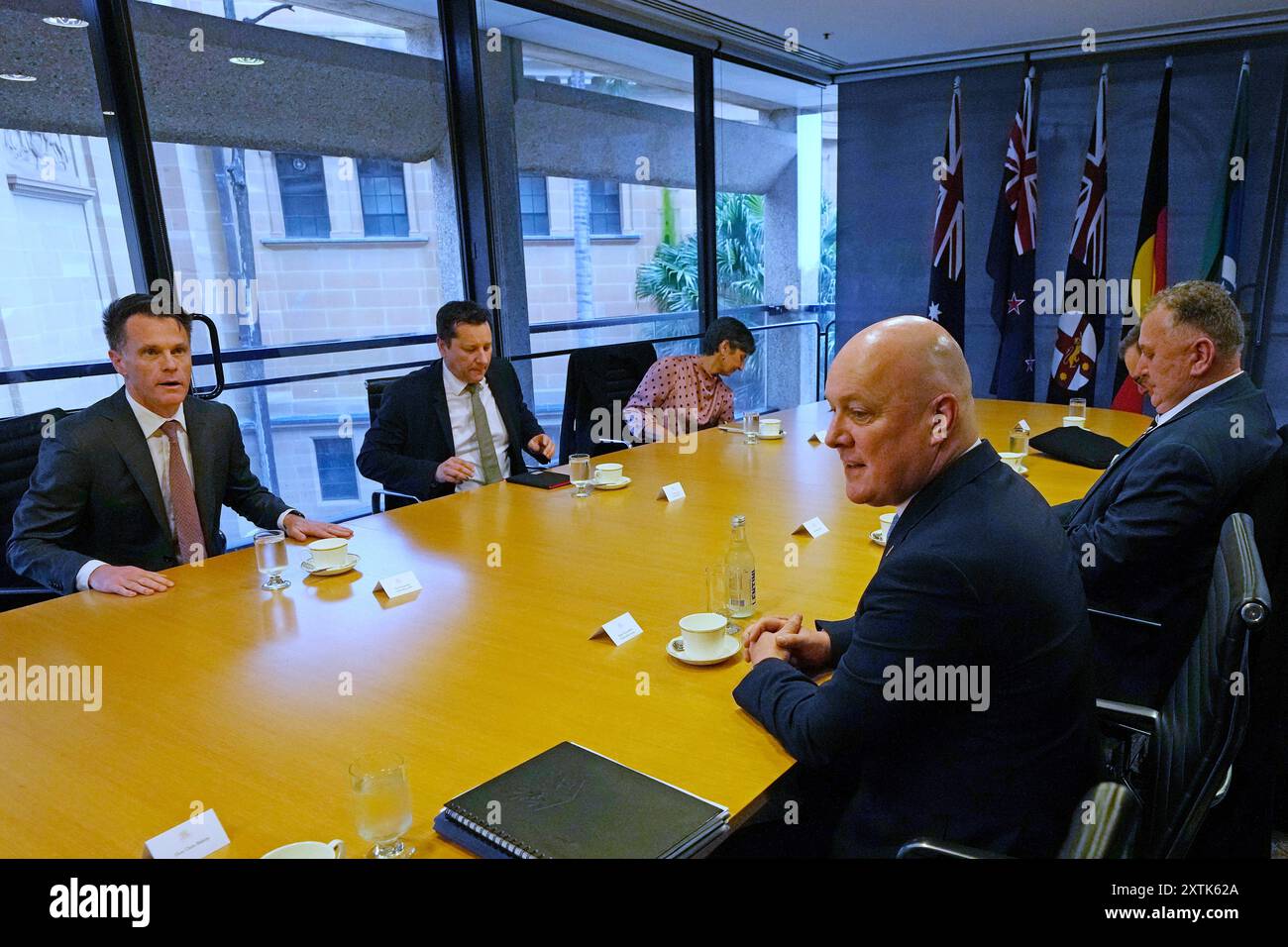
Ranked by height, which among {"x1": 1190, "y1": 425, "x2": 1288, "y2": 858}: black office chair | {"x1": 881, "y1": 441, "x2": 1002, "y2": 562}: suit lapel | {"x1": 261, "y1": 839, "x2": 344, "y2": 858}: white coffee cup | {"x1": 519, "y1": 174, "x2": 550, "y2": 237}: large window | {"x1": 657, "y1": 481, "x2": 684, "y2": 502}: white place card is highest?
{"x1": 519, "y1": 174, "x2": 550, "y2": 237}: large window

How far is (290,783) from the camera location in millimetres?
1203

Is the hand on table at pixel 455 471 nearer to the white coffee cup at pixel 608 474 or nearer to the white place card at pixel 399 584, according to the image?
the white coffee cup at pixel 608 474

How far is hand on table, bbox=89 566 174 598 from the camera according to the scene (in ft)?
6.23

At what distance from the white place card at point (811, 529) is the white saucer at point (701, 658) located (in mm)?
676

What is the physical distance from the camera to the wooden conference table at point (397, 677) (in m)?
1.18

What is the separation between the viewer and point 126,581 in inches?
75.2

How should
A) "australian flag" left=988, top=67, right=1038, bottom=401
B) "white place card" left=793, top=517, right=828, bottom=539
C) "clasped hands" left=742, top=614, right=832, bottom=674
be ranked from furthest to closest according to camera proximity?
"australian flag" left=988, top=67, right=1038, bottom=401, "white place card" left=793, top=517, right=828, bottom=539, "clasped hands" left=742, top=614, right=832, bottom=674

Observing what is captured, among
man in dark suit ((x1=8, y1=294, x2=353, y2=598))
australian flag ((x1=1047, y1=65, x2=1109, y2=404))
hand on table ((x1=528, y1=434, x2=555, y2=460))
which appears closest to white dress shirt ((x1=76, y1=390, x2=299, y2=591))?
man in dark suit ((x1=8, y1=294, x2=353, y2=598))

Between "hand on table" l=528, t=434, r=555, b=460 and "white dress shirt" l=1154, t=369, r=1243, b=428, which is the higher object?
"white dress shirt" l=1154, t=369, r=1243, b=428

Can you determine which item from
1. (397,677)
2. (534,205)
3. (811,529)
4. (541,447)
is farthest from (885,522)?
(534,205)

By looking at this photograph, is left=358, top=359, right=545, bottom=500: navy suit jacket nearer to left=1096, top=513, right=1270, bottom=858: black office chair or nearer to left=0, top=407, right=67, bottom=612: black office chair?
left=0, top=407, right=67, bottom=612: black office chair

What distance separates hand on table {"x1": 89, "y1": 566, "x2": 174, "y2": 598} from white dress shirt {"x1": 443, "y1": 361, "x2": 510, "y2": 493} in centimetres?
143

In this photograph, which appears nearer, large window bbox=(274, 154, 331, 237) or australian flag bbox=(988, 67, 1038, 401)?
large window bbox=(274, 154, 331, 237)

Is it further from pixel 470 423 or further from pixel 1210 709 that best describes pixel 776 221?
pixel 1210 709
